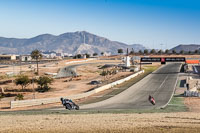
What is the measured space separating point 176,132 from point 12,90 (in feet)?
195

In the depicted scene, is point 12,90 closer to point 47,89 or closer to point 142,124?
point 47,89

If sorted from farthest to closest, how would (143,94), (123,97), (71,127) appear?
(143,94)
(123,97)
(71,127)

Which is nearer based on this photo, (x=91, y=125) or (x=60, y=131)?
(x=60, y=131)

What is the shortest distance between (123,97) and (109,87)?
14.5 m

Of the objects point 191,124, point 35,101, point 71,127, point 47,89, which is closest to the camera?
point 71,127

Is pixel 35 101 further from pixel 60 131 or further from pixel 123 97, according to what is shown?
pixel 60 131

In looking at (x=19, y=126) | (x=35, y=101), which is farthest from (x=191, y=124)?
(x=35, y=101)

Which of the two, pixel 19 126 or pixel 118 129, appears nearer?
pixel 118 129

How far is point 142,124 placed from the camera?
A: 1991 cm

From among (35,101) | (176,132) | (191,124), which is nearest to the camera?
(176,132)

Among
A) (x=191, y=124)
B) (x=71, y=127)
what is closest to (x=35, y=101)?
(x=71, y=127)

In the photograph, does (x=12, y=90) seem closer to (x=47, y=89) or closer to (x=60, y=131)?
(x=47, y=89)

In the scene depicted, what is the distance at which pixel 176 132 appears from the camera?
1734cm

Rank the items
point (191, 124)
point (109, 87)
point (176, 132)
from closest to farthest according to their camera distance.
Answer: point (176, 132) < point (191, 124) < point (109, 87)
